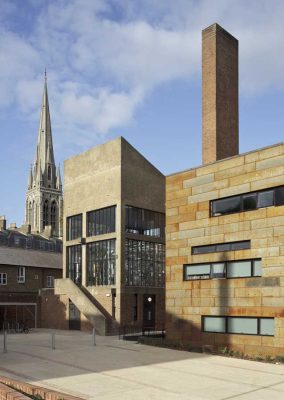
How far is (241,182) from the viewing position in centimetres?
2597

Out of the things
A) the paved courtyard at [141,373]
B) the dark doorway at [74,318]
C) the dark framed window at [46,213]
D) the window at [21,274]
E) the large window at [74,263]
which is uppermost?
the dark framed window at [46,213]

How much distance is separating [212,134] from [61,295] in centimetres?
2021

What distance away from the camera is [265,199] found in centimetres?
2486

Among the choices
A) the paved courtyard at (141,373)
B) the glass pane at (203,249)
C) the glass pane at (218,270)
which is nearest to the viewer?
the paved courtyard at (141,373)

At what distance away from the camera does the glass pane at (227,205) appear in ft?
86.1

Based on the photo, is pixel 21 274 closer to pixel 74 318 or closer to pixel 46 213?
pixel 74 318

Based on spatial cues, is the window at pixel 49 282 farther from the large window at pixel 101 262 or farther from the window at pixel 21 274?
the large window at pixel 101 262

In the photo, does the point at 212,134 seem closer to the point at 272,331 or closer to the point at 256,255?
the point at 256,255

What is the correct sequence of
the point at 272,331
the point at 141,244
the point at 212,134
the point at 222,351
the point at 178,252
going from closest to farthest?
the point at 272,331 < the point at 222,351 < the point at 178,252 < the point at 212,134 < the point at 141,244

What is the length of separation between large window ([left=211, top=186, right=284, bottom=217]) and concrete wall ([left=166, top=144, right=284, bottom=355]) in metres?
0.25

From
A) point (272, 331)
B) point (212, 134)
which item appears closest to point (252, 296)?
point (272, 331)

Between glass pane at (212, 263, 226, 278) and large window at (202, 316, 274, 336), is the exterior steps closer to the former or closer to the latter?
large window at (202, 316, 274, 336)

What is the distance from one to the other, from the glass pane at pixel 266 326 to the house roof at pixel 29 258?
33313 mm

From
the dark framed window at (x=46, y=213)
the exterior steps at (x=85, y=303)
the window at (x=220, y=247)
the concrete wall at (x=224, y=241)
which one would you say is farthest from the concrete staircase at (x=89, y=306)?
the dark framed window at (x=46, y=213)
